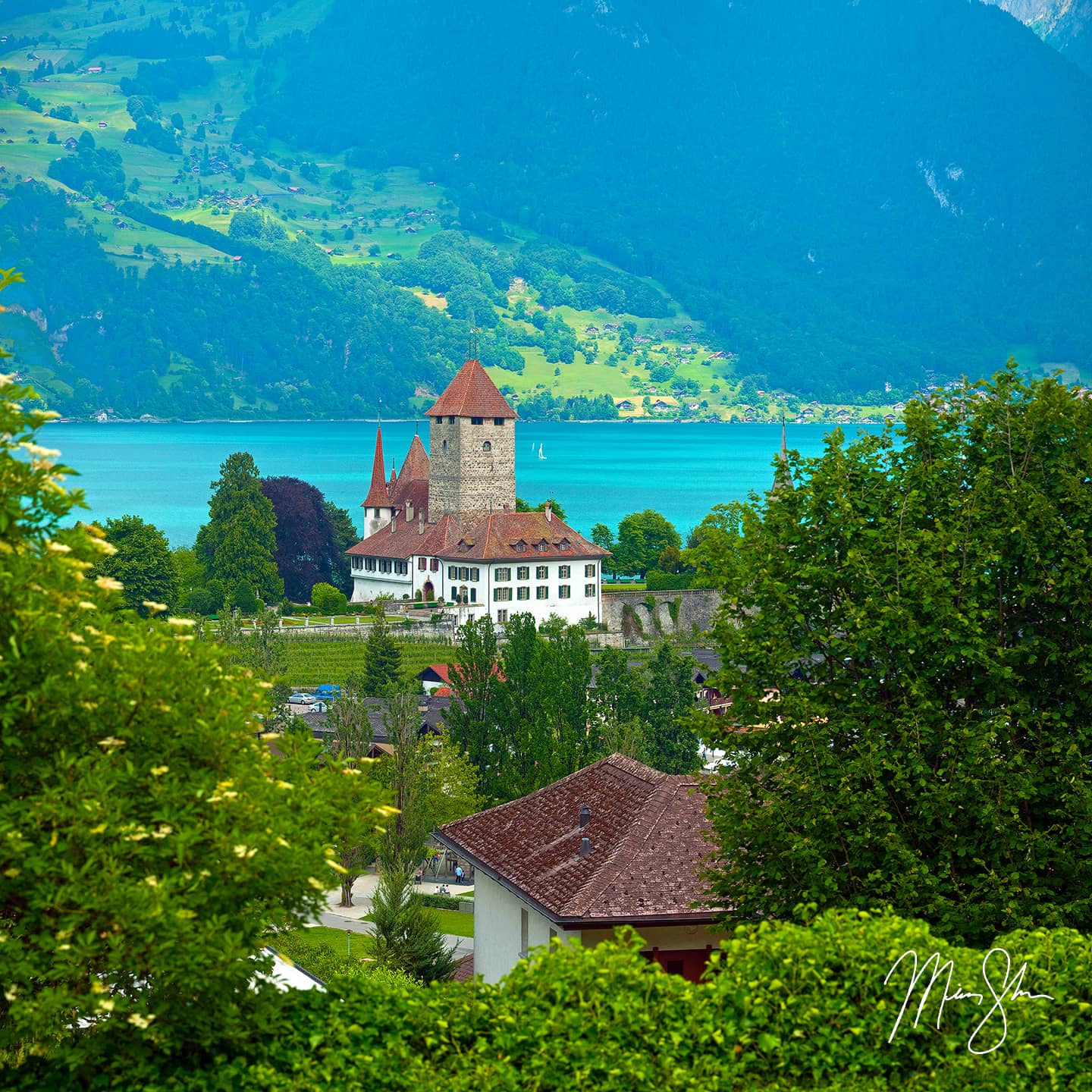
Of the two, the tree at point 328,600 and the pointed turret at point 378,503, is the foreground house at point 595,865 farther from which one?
the pointed turret at point 378,503

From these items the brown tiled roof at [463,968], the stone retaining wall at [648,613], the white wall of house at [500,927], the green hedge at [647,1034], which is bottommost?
Answer: the brown tiled roof at [463,968]

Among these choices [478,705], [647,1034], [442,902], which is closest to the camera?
[647,1034]

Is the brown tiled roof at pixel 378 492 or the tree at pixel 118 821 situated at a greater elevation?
the brown tiled roof at pixel 378 492

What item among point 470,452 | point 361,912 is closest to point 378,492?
point 470,452

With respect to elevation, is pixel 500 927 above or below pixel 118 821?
below

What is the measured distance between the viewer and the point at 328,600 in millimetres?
111750

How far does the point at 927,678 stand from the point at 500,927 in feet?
25.8

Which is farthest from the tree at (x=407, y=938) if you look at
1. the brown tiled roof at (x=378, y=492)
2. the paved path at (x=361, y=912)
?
the brown tiled roof at (x=378, y=492)

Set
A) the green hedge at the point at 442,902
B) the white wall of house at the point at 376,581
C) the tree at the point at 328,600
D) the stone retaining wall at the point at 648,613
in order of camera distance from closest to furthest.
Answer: the green hedge at the point at 442,902, the tree at the point at 328,600, the stone retaining wall at the point at 648,613, the white wall of house at the point at 376,581

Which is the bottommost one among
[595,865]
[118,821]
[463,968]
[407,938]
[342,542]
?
[463,968]

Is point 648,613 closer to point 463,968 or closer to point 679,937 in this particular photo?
point 463,968

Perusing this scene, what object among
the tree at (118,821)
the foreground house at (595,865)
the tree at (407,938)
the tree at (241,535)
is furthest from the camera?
Result: the tree at (241,535)

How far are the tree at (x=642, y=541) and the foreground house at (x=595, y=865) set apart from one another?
11457 cm

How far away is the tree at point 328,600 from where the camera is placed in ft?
365
